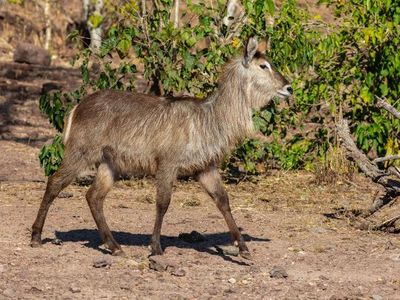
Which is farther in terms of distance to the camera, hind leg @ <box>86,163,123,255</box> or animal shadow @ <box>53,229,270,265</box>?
animal shadow @ <box>53,229,270,265</box>

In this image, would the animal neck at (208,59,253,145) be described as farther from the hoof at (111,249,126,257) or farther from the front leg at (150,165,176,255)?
the hoof at (111,249,126,257)

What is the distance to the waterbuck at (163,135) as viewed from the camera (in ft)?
25.3

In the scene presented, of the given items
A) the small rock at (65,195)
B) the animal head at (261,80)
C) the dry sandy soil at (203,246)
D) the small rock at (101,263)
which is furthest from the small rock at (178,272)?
the small rock at (65,195)

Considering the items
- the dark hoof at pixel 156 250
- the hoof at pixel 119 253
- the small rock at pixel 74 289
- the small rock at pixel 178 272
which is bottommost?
the hoof at pixel 119 253

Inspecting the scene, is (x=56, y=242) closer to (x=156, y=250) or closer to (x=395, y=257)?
(x=156, y=250)

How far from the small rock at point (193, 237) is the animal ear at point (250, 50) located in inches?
62.9

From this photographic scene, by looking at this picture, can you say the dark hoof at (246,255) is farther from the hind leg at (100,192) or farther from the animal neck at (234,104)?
the hind leg at (100,192)

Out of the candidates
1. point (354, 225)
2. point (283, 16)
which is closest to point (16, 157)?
point (283, 16)

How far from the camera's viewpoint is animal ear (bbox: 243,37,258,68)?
7883mm

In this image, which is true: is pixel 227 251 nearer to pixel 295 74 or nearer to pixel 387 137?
pixel 387 137

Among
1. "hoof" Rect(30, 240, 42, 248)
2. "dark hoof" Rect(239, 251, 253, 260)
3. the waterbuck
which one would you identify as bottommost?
"hoof" Rect(30, 240, 42, 248)

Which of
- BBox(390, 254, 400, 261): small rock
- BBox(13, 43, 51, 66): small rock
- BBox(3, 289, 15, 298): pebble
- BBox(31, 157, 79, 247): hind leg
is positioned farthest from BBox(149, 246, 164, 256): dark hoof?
BBox(13, 43, 51, 66): small rock

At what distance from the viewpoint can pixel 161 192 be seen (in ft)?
25.1

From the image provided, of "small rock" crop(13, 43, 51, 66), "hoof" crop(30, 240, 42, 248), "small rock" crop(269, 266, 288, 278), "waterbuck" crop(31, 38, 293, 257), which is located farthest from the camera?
"small rock" crop(13, 43, 51, 66)
